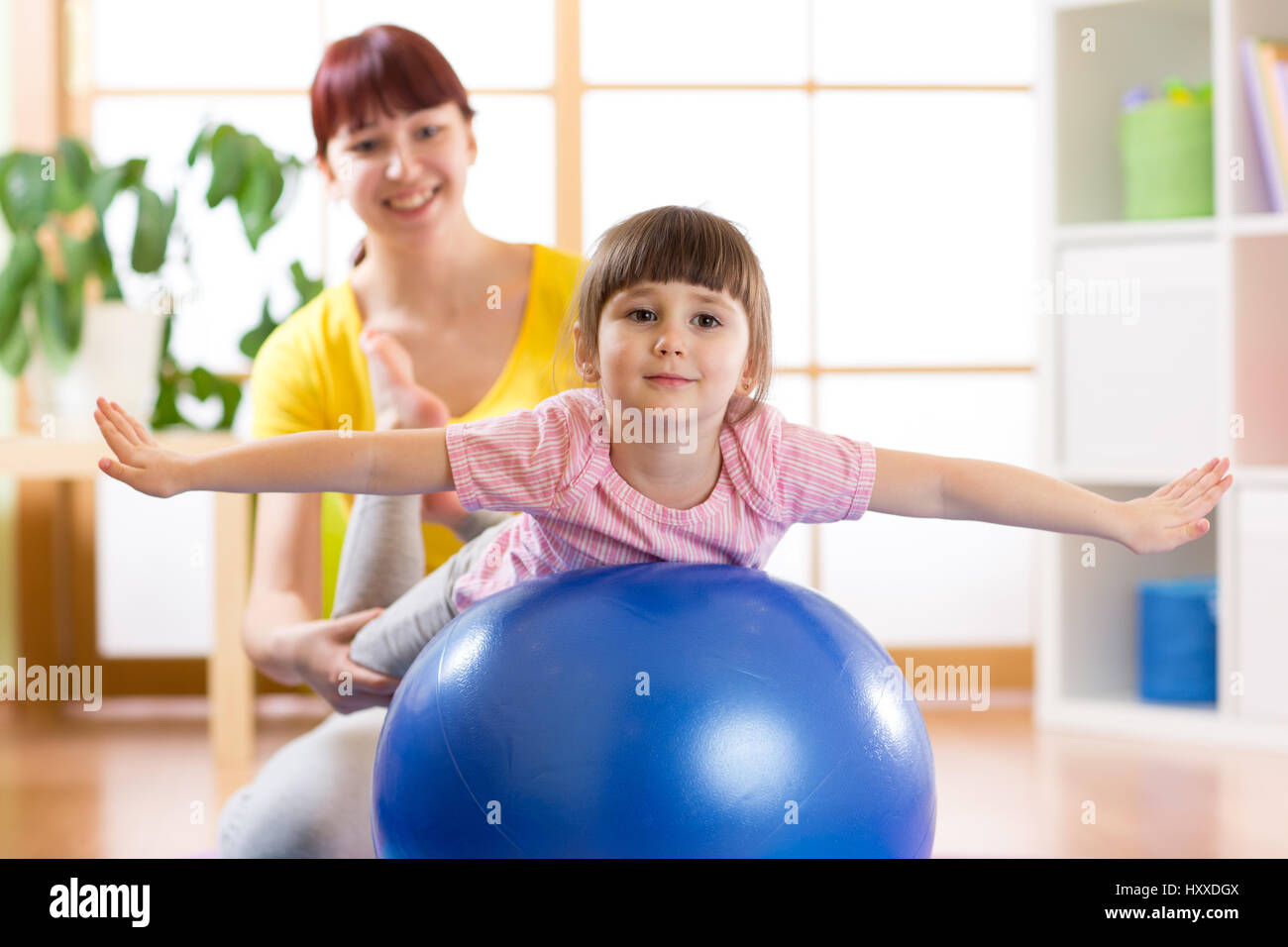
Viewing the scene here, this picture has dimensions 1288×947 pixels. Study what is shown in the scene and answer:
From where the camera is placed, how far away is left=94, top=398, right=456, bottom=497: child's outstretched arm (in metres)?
1.12

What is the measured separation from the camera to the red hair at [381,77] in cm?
153

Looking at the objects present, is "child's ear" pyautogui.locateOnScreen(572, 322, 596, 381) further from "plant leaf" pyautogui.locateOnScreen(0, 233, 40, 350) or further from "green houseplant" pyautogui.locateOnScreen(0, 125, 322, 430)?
"plant leaf" pyautogui.locateOnScreen(0, 233, 40, 350)

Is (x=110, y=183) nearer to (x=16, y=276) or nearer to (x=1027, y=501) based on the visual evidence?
(x=16, y=276)

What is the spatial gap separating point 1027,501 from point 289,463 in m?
0.65

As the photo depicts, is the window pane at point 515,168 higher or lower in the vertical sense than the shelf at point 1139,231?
higher

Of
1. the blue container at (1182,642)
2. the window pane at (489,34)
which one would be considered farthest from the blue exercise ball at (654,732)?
the window pane at (489,34)

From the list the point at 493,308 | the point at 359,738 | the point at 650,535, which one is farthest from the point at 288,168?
the point at 650,535

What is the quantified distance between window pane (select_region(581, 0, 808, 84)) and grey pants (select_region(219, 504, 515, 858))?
2085 millimetres

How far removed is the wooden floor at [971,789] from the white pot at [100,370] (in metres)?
0.67

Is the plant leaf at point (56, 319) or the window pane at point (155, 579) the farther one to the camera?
the window pane at point (155, 579)

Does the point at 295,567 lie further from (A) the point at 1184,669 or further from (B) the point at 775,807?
(A) the point at 1184,669

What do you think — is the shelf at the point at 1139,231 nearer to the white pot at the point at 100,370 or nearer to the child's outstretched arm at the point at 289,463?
the white pot at the point at 100,370

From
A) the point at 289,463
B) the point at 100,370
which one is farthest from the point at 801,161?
the point at 289,463

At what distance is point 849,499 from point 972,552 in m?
2.23
